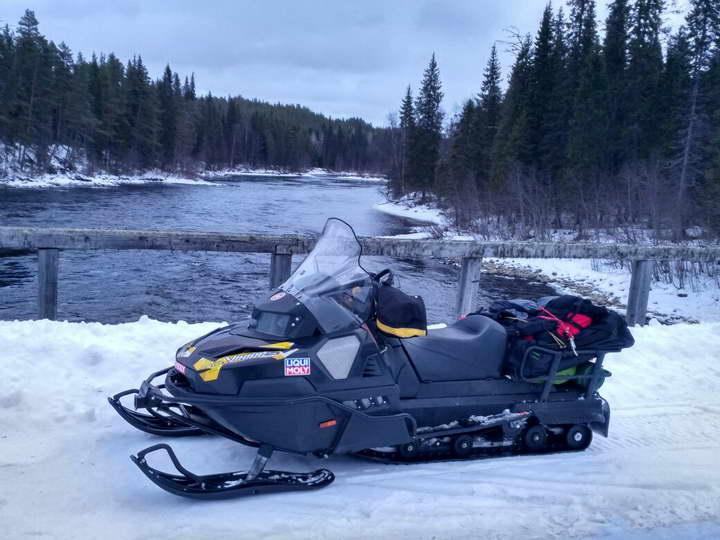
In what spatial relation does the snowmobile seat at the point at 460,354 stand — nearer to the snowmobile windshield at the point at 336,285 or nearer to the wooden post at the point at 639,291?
the snowmobile windshield at the point at 336,285

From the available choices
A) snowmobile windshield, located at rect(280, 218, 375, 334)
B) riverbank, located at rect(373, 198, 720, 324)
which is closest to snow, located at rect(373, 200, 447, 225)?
riverbank, located at rect(373, 198, 720, 324)

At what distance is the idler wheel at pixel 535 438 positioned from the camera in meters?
3.88

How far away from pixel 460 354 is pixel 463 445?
543mm

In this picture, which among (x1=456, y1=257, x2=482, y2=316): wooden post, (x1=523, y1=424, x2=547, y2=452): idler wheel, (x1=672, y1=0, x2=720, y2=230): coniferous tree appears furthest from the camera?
(x1=672, y1=0, x2=720, y2=230): coniferous tree

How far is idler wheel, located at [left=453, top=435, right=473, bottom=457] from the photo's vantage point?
12.2ft

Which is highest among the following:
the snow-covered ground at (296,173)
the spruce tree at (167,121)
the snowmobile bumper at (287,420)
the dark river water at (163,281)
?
the spruce tree at (167,121)

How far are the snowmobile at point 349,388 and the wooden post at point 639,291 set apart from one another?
11.4ft

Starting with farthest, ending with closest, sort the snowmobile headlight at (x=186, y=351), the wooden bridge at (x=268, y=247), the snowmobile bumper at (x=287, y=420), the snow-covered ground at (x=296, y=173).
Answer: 1. the snow-covered ground at (x=296, y=173)
2. the wooden bridge at (x=268, y=247)
3. the snowmobile headlight at (x=186, y=351)
4. the snowmobile bumper at (x=287, y=420)

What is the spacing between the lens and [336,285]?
3447 millimetres

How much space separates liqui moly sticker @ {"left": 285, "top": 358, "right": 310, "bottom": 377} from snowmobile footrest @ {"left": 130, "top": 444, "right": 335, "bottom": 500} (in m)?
0.42

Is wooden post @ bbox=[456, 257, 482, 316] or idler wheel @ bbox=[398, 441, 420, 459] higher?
wooden post @ bbox=[456, 257, 482, 316]

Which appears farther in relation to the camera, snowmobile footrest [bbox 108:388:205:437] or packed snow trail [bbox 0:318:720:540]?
snowmobile footrest [bbox 108:388:205:437]

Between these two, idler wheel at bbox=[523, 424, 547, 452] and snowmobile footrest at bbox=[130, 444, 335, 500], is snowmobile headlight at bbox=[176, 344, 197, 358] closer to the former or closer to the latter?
snowmobile footrest at bbox=[130, 444, 335, 500]

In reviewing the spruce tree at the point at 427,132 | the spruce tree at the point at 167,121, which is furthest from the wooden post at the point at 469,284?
the spruce tree at the point at 167,121
